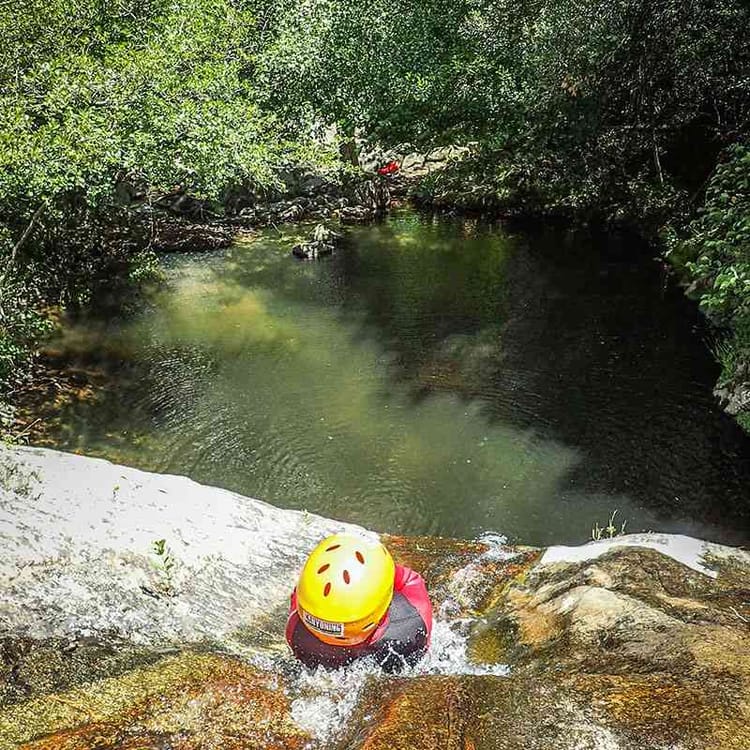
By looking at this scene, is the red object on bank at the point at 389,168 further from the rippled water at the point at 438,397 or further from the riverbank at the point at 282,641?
the riverbank at the point at 282,641

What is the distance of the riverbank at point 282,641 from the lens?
14.1 feet

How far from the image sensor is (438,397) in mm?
14820

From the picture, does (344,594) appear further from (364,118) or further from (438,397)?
(364,118)

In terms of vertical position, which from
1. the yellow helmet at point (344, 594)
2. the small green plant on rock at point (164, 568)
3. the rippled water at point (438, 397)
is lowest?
the rippled water at point (438, 397)

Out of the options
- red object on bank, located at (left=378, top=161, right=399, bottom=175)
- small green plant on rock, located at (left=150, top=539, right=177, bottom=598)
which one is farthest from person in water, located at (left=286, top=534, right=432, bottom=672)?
red object on bank, located at (left=378, top=161, right=399, bottom=175)

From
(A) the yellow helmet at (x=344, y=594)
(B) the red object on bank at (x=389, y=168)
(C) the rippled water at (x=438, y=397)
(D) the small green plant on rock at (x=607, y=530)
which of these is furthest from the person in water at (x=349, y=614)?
(B) the red object on bank at (x=389, y=168)

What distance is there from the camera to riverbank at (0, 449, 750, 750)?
4.31m

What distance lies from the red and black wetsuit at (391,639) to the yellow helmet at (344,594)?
12 centimetres

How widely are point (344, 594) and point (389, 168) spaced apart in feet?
91.6

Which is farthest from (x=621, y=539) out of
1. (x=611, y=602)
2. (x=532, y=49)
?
(x=532, y=49)

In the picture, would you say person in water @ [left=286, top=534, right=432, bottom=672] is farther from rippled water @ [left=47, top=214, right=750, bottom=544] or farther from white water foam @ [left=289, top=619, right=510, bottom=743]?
rippled water @ [left=47, top=214, right=750, bottom=544]

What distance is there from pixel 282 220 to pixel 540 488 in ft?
65.1

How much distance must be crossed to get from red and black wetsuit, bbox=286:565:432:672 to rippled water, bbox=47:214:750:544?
15.9 ft

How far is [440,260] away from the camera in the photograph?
23.9 m
